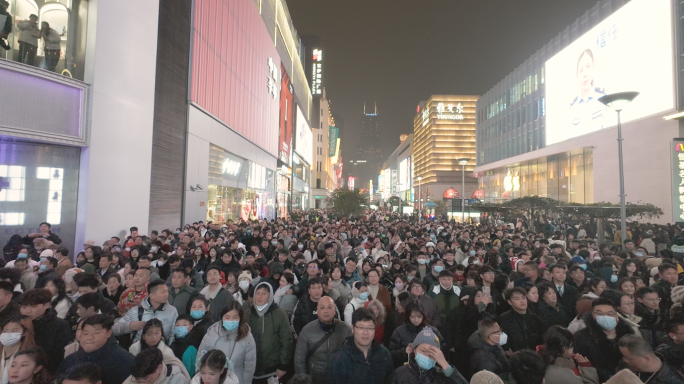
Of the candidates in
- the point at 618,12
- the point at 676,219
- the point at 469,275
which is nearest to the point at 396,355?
the point at 469,275

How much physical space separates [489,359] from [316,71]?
112m

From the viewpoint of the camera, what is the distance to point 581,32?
34812 millimetres

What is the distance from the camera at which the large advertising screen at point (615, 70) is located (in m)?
24.6

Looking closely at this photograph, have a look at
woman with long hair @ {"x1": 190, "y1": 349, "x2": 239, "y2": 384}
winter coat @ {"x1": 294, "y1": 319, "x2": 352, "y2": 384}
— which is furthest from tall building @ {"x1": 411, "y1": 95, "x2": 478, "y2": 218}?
woman with long hair @ {"x1": 190, "y1": 349, "x2": 239, "y2": 384}

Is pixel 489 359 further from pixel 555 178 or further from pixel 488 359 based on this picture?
pixel 555 178

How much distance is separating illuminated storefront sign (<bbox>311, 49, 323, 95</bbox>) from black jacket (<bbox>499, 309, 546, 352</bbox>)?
353ft

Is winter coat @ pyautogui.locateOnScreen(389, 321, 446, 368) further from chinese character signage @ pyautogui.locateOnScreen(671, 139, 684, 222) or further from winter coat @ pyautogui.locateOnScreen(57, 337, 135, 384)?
chinese character signage @ pyautogui.locateOnScreen(671, 139, 684, 222)

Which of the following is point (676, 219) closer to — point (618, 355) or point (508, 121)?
point (618, 355)

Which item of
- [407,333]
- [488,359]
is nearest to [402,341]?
[407,333]

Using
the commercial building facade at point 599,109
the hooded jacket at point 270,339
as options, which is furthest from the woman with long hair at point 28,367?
the commercial building facade at point 599,109

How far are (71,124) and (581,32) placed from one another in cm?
4117

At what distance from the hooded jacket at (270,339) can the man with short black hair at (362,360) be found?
101cm

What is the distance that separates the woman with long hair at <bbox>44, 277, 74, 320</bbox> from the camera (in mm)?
4918

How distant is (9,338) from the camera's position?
3.40 m
